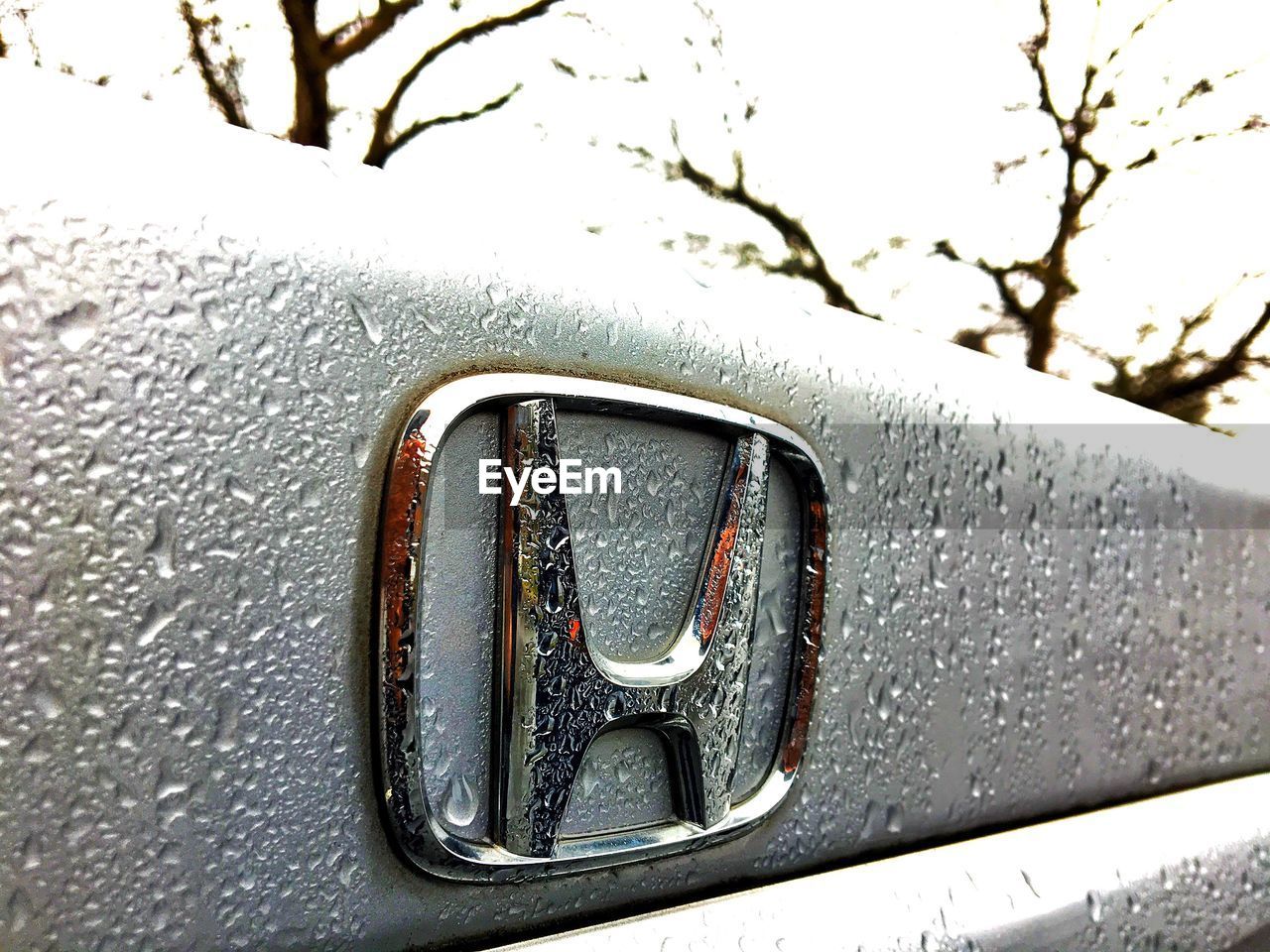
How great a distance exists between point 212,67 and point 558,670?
5.41m

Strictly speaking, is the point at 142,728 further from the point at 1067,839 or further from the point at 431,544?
the point at 1067,839

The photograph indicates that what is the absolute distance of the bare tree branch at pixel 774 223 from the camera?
18.7ft

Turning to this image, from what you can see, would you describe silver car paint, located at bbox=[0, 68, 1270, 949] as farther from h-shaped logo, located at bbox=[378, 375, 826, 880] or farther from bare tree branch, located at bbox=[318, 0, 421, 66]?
bare tree branch, located at bbox=[318, 0, 421, 66]

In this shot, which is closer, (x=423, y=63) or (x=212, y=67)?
(x=212, y=67)

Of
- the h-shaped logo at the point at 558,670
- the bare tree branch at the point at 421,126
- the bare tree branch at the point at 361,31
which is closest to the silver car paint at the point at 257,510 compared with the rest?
the h-shaped logo at the point at 558,670

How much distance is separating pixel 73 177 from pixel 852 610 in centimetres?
47

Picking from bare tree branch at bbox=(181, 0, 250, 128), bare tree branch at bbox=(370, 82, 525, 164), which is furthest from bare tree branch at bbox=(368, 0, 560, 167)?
bare tree branch at bbox=(181, 0, 250, 128)

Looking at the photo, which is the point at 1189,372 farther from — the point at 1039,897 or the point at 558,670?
the point at 558,670

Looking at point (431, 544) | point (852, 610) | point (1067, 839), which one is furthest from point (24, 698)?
point (1067, 839)

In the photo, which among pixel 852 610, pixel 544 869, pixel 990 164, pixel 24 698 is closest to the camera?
pixel 24 698

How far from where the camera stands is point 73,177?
14.5 inches

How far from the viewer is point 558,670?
0.44 meters

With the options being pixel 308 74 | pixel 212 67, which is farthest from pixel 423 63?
pixel 212 67

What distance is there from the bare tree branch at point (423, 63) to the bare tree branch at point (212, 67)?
2.21ft
